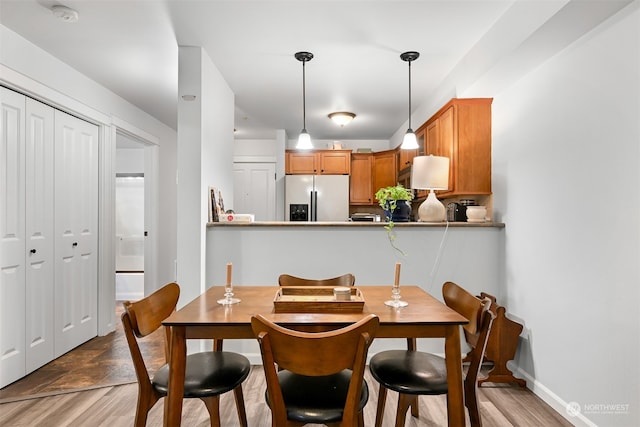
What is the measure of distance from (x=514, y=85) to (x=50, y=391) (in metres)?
3.99

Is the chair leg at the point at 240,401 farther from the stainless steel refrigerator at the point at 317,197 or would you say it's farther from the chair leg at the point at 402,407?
the stainless steel refrigerator at the point at 317,197

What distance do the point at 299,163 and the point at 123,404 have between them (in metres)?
4.14

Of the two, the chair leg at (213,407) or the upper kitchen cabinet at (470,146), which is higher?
the upper kitchen cabinet at (470,146)

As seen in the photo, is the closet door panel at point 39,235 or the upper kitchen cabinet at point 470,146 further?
the upper kitchen cabinet at point 470,146

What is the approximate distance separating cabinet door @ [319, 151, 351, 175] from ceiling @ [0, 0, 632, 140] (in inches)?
69.1

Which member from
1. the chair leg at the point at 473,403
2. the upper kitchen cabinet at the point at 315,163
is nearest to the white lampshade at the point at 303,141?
the chair leg at the point at 473,403

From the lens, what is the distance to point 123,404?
2520 millimetres

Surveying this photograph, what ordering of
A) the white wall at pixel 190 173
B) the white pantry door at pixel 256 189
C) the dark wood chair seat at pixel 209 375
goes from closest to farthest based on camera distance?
the dark wood chair seat at pixel 209 375 < the white wall at pixel 190 173 < the white pantry door at pixel 256 189

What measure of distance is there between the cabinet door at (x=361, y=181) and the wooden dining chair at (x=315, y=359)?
4.69 metres

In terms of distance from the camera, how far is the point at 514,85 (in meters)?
2.98

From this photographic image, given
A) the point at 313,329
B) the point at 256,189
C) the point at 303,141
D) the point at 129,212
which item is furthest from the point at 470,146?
the point at 129,212

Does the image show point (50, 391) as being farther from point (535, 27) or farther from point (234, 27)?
point (535, 27)

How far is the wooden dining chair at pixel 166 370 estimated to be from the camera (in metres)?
1.65

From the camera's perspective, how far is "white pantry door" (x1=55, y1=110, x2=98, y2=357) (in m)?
3.38
